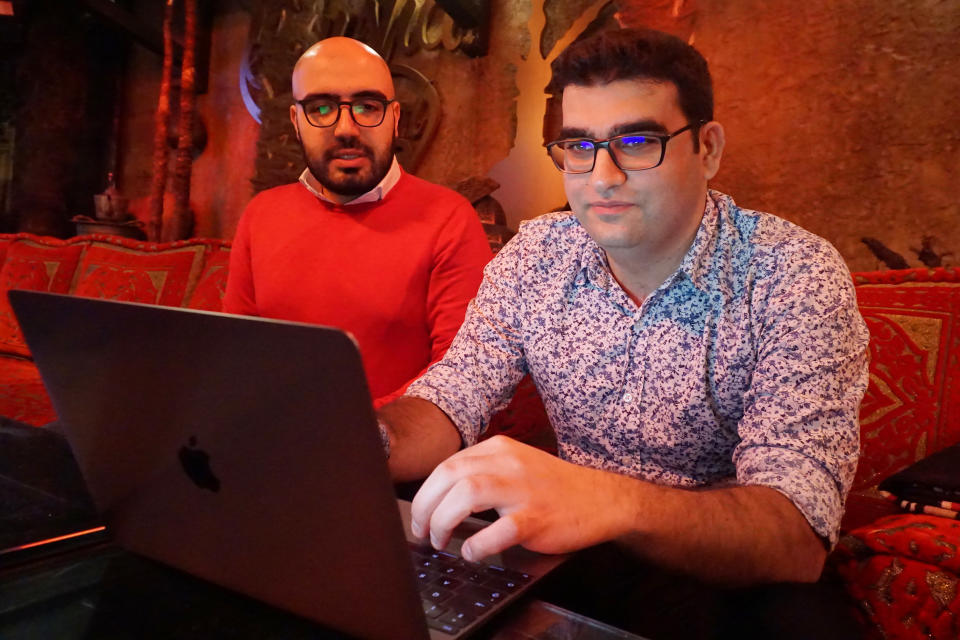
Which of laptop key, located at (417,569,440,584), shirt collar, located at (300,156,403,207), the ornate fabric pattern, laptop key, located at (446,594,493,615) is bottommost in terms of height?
the ornate fabric pattern

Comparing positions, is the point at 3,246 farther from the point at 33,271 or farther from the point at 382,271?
the point at 382,271

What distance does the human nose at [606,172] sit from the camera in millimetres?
1161

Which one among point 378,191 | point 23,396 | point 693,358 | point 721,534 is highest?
point 378,191

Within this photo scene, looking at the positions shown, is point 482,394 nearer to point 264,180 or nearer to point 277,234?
point 277,234

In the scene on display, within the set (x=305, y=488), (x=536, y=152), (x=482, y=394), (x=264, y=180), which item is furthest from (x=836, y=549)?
(x=264, y=180)

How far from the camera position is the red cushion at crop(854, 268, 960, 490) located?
4.72ft

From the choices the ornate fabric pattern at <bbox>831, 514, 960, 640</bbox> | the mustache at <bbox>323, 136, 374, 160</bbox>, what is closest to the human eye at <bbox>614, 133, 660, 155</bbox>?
the ornate fabric pattern at <bbox>831, 514, 960, 640</bbox>

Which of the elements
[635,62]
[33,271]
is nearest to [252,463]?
[635,62]

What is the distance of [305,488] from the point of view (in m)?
0.50

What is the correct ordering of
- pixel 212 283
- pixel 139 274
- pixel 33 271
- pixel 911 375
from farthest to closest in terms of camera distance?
1. pixel 33 271
2. pixel 139 274
3. pixel 212 283
4. pixel 911 375

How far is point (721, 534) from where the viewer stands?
0.83m

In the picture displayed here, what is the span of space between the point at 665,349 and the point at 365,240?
119 cm

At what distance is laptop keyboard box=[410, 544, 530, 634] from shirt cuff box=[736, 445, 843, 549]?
48cm

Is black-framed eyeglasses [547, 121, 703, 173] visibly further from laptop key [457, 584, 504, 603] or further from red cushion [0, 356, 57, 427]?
red cushion [0, 356, 57, 427]
